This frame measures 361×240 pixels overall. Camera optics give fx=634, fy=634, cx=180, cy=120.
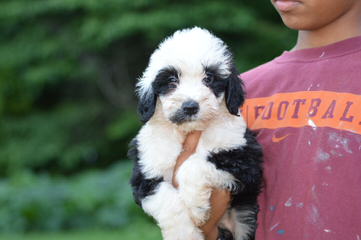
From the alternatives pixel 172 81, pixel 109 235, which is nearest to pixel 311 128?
pixel 172 81

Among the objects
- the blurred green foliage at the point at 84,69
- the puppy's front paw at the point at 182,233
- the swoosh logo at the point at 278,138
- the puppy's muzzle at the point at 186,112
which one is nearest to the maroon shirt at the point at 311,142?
the swoosh logo at the point at 278,138

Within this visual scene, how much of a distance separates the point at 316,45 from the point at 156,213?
3.79ft

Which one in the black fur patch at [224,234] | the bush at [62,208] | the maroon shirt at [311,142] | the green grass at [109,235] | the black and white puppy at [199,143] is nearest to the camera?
the maroon shirt at [311,142]

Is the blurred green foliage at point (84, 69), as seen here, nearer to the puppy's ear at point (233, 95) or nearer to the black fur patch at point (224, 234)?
the black fur patch at point (224, 234)

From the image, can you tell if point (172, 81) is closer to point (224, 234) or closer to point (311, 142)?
point (311, 142)

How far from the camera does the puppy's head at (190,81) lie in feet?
9.20

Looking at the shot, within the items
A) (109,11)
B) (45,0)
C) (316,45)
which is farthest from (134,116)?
(316,45)

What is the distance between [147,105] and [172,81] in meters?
0.18

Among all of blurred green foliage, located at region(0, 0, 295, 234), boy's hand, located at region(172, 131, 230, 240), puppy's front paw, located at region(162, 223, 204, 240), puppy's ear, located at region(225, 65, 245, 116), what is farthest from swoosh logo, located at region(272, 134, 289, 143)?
blurred green foliage, located at region(0, 0, 295, 234)

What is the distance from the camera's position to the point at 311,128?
2855mm

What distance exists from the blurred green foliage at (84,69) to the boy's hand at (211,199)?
25.9 feet

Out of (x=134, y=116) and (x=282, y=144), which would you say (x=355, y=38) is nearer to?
(x=282, y=144)

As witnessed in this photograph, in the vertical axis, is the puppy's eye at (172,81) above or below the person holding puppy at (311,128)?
above

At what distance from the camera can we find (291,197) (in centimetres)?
286
